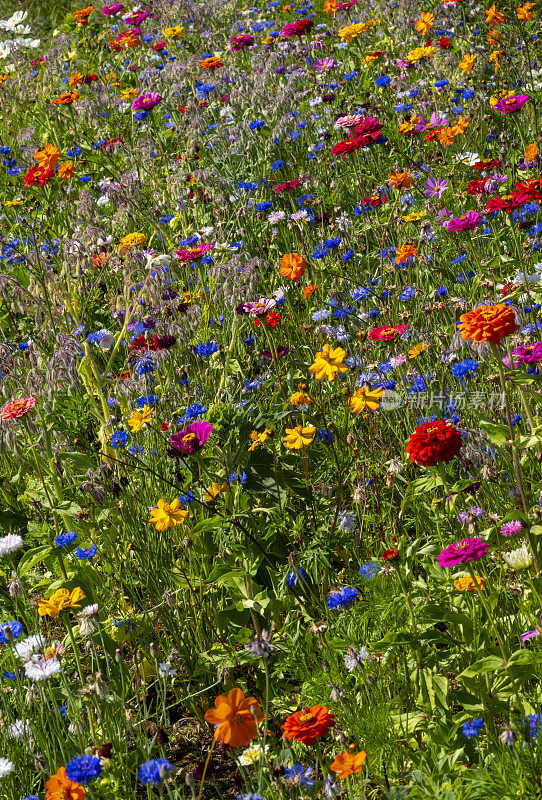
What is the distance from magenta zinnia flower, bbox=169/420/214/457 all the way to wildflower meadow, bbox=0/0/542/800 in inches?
0.4

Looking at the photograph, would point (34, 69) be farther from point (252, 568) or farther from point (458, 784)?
point (458, 784)

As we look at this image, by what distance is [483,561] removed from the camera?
212 cm

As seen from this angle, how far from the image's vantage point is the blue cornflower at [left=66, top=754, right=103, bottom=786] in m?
1.53

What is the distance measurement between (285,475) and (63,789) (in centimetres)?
142

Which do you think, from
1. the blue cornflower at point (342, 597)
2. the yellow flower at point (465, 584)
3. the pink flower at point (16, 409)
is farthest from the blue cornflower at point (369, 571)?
the pink flower at point (16, 409)

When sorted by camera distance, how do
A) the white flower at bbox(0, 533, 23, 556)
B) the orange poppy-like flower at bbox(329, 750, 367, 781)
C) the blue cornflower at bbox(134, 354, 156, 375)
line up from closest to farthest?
the orange poppy-like flower at bbox(329, 750, 367, 781)
the white flower at bbox(0, 533, 23, 556)
the blue cornflower at bbox(134, 354, 156, 375)

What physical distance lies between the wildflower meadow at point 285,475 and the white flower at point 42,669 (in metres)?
0.01

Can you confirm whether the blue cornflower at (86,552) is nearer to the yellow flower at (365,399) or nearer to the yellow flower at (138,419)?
the yellow flower at (138,419)

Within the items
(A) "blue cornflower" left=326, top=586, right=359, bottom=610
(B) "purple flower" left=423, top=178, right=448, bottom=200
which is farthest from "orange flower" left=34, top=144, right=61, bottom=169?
(A) "blue cornflower" left=326, top=586, right=359, bottom=610

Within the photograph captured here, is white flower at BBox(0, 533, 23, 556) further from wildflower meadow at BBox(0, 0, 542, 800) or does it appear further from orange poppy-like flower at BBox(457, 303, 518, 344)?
orange poppy-like flower at BBox(457, 303, 518, 344)

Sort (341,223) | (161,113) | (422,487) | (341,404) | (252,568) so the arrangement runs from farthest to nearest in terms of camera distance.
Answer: (161,113), (341,223), (341,404), (252,568), (422,487)

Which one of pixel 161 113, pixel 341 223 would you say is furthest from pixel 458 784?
pixel 161 113

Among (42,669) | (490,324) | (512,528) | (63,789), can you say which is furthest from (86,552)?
(490,324)

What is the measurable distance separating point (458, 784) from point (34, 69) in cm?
993
